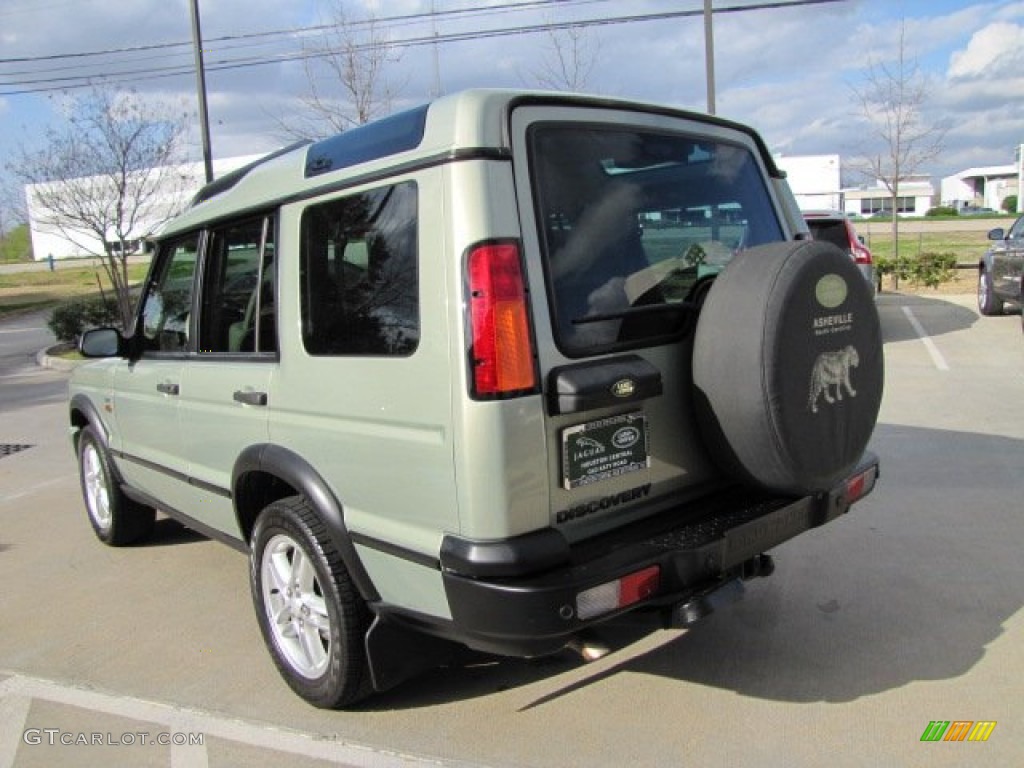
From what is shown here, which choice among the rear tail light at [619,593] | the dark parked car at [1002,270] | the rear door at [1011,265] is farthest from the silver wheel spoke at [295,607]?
the rear door at [1011,265]

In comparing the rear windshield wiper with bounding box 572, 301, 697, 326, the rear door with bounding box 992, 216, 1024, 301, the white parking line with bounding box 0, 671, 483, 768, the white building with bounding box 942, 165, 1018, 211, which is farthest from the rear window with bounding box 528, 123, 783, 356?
the white building with bounding box 942, 165, 1018, 211

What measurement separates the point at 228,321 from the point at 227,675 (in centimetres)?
149

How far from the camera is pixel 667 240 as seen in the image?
3.08 m

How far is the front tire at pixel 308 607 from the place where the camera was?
9.80ft

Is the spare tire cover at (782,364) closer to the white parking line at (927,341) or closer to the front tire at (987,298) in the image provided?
the white parking line at (927,341)

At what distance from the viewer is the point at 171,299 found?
168 inches

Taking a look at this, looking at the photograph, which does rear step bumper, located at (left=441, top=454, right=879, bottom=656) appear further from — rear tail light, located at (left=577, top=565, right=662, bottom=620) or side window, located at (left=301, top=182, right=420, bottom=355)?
side window, located at (left=301, top=182, right=420, bottom=355)

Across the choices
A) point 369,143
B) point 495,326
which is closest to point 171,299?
point 369,143

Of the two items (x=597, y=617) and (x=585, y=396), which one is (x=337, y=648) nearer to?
(x=597, y=617)

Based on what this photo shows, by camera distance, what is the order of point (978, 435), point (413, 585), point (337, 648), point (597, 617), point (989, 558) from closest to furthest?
point (597, 617)
point (413, 585)
point (337, 648)
point (989, 558)
point (978, 435)

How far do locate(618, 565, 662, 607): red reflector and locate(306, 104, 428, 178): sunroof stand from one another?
1451 mm

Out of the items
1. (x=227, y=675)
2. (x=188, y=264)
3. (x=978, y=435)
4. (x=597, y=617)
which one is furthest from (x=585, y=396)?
(x=978, y=435)

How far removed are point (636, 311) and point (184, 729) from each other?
2.27 metres

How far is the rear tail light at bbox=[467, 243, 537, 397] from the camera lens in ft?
8.03
